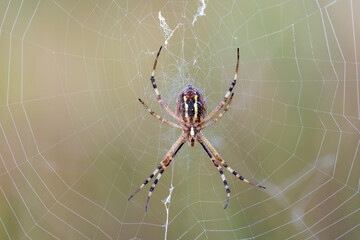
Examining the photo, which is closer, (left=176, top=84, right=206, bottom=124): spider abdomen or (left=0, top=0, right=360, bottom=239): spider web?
(left=176, top=84, right=206, bottom=124): spider abdomen

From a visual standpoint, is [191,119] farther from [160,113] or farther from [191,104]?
[160,113]

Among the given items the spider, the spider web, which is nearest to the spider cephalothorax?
the spider

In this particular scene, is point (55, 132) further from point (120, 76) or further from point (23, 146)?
point (120, 76)

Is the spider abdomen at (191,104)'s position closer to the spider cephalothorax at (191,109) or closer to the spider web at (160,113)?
the spider cephalothorax at (191,109)

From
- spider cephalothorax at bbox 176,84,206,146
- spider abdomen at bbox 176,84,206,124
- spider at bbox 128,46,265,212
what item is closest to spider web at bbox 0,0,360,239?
spider at bbox 128,46,265,212

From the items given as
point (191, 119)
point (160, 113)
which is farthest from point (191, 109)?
point (160, 113)

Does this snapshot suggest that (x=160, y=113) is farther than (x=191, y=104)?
Yes

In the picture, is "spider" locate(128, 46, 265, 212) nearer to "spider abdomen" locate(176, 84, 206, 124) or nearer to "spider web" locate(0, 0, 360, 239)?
"spider abdomen" locate(176, 84, 206, 124)
